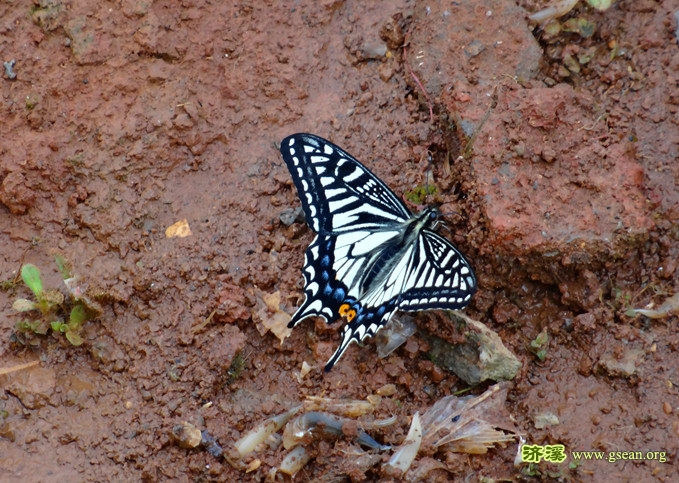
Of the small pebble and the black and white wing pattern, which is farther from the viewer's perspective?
the small pebble

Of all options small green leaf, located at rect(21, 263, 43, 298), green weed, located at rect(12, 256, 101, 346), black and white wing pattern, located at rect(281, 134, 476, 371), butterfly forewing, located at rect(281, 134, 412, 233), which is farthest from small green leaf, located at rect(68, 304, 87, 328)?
butterfly forewing, located at rect(281, 134, 412, 233)

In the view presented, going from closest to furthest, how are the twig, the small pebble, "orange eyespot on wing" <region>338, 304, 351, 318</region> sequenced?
the twig
"orange eyespot on wing" <region>338, 304, 351, 318</region>
the small pebble

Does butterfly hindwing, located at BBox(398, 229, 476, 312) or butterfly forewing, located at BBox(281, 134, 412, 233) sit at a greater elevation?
butterfly forewing, located at BBox(281, 134, 412, 233)

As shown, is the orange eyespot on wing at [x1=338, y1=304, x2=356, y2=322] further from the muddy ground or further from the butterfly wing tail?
the muddy ground

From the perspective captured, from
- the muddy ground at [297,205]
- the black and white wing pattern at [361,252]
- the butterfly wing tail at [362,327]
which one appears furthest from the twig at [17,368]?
the butterfly wing tail at [362,327]

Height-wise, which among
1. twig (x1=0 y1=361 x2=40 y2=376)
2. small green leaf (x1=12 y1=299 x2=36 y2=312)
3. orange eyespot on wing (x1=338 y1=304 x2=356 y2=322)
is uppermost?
small green leaf (x1=12 y1=299 x2=36 y2=312)

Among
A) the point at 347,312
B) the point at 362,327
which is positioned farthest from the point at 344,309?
the point at 362,327

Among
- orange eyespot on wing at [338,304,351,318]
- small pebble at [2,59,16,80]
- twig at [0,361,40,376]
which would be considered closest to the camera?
twig at [0,361,40,376]
